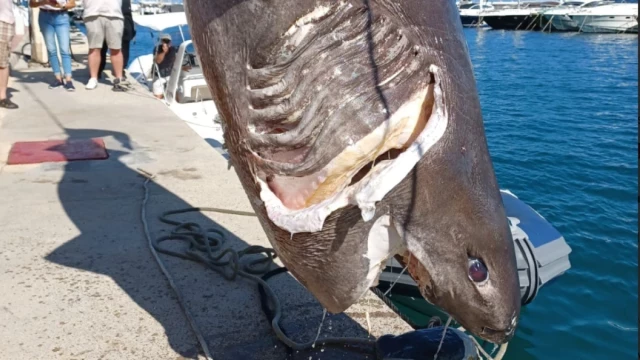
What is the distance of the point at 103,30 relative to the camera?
8.77m

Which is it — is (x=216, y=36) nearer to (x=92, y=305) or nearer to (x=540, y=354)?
(x=92, y=305)

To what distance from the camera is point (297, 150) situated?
6.25 feet

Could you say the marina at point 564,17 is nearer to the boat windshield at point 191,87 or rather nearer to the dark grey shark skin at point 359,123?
the boat windshield at point 191,87

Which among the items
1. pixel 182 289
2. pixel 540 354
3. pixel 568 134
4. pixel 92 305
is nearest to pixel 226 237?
pixel 182 289

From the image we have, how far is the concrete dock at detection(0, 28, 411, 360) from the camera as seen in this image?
2982 mm

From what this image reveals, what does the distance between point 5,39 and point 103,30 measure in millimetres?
1868

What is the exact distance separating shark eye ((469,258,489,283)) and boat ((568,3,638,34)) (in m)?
40.4

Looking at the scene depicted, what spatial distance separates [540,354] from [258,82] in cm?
491

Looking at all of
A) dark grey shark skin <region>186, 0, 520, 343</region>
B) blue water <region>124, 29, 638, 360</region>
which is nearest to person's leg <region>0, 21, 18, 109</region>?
dark grey shark skin <region>186, 0, 520, 343</region>

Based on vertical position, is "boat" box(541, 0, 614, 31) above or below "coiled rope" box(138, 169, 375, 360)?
below

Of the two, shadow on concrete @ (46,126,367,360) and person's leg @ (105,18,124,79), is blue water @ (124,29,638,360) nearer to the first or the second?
shadow on concrete @ (46,126,367,360)

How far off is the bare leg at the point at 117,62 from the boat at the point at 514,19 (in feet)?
129

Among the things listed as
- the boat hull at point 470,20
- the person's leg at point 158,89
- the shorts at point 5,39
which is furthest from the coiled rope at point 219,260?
the boat hull at point 470,20

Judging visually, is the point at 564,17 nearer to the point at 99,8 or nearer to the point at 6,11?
the point at 99,8
